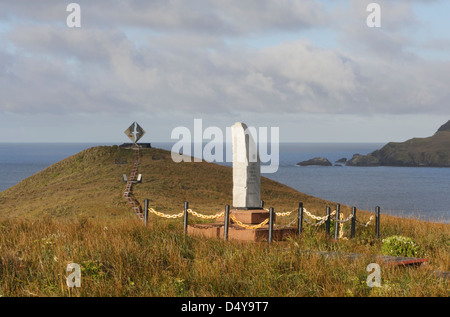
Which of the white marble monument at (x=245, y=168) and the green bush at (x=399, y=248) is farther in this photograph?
the white marble monument at (x=245, y=168)

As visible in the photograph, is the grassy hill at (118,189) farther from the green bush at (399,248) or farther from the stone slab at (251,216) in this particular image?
the green bush at (399,248)

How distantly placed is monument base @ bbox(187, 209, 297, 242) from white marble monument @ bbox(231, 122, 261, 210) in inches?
14.5

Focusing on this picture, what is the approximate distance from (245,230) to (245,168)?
2449mm

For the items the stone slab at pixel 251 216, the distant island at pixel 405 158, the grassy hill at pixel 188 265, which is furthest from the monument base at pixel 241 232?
the distant island at pixel 405 158

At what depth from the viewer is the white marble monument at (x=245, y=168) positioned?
654 inches

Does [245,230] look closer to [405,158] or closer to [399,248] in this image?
[399,248]

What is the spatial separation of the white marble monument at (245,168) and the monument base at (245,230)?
367 mm

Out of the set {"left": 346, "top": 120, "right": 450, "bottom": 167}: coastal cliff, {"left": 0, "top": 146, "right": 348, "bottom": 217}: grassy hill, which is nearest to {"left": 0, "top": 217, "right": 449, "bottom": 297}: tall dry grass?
{"left": 0, "top": 146, "right": 348, "bottom": 217}: grassy hill

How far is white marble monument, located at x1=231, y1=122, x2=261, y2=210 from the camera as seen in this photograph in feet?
54.5

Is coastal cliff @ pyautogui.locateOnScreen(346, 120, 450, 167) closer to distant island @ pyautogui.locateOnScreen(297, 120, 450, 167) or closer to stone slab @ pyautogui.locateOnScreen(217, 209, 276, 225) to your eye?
distant island @ pyautogui.locateOnScreen(297, 120, 450, 167)

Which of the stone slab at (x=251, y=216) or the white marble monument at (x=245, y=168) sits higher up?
the white marble monument at (x=245, y=168)
